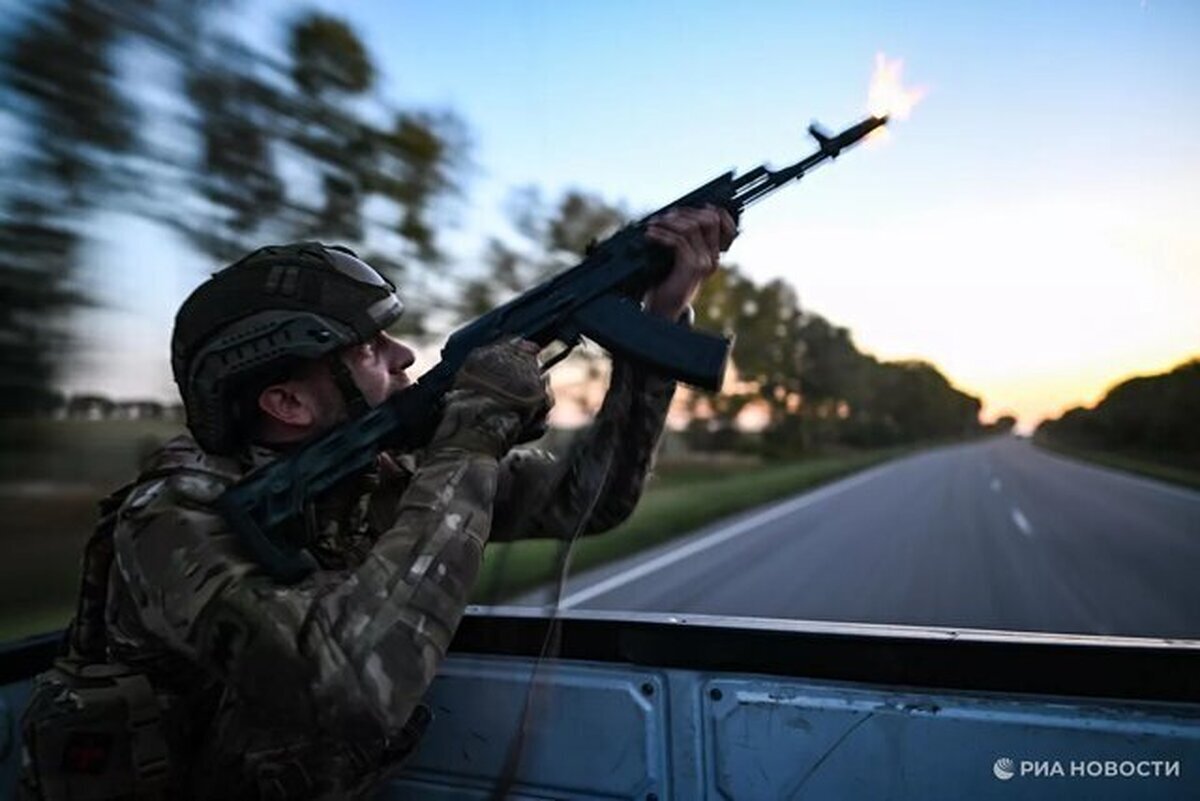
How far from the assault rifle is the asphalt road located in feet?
8.30

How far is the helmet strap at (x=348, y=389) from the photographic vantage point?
6.27 ft

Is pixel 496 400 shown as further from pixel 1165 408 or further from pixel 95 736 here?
pixel 1165 408

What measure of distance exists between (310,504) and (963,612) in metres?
5.58

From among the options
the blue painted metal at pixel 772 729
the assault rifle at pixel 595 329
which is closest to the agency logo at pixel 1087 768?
the blue painted metal at pixel 772 729

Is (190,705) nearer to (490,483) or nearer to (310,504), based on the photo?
(310,504)

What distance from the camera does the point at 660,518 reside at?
12344 mm

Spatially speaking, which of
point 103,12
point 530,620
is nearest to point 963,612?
point 530,620

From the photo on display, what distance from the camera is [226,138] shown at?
424 cm

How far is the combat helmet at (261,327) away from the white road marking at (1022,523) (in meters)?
10.5

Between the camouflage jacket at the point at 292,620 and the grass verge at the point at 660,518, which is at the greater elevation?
the camouflage jacket at the point at 292,620

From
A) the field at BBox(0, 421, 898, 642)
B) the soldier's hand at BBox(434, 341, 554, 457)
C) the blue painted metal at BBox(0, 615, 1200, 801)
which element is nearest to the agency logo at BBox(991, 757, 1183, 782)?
the blue painted metal at BBox(0, 615, 1200, 801)

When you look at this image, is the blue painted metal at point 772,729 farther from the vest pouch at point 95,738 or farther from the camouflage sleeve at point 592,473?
the vest pouch at point 95,738

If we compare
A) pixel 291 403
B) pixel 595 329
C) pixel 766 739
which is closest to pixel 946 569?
pixel 766 739

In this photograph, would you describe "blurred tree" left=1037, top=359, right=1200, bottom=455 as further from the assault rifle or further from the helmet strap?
the helmet strap
